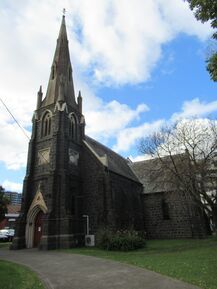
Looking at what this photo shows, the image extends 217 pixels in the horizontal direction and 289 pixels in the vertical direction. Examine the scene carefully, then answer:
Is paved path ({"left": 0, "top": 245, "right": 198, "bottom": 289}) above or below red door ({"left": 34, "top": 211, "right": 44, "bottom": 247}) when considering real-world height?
below

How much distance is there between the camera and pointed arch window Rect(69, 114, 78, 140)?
30.2 m

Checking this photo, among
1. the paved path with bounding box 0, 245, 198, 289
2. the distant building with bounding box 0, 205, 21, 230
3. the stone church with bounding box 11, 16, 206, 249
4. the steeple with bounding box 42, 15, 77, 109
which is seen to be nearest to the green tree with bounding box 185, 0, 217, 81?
the paved path with bounding box 0, 245, 198, 289

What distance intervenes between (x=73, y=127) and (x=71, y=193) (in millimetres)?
7662

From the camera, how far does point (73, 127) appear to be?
3080cm

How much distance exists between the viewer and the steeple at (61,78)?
101 feet

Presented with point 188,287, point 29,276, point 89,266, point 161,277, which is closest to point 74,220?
point 89,266

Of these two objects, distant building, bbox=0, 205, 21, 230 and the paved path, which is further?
distant building, bbox=0, 205, 21, 230

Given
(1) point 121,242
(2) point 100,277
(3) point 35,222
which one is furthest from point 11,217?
(2) point 100,277

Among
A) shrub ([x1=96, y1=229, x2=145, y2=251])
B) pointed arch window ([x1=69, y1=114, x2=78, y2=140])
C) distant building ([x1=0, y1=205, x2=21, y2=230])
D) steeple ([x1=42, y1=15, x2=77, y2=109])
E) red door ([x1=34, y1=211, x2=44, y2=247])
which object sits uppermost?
steeple ([x1=42, y1=15, x2=77, y2=109])

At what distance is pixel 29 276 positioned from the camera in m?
11.9

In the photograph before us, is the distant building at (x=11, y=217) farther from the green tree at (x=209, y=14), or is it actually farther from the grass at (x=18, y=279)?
the green tree at (x=209, y=14)

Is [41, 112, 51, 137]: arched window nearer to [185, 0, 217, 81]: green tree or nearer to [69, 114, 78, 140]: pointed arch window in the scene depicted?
[69, 114, 78, 140]: pointed arch window

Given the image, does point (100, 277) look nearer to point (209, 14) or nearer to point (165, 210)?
point (209, 14)

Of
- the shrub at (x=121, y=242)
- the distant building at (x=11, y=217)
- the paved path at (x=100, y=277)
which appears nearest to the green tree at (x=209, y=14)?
the paved path at (x=100, y=277)
